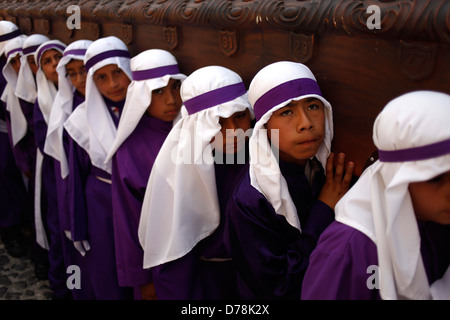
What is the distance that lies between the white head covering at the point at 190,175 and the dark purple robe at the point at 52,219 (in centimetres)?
160

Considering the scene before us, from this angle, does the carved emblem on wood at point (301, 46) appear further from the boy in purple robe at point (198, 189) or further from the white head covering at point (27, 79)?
the white head covering at point (27, 79)

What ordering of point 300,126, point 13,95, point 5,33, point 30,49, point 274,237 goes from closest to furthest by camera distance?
1. point 300,126
2. point 274,237
3. point 30,49
4. point 13,95
5. point 5,33

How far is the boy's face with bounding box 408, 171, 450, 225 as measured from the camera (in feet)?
3.89

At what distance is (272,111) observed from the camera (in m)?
1.61

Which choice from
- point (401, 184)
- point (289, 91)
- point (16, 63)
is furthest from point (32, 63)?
point (401, 184)

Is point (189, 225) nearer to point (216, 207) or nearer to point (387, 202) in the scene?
point (216, 207)

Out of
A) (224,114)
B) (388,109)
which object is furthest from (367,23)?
(224,114)

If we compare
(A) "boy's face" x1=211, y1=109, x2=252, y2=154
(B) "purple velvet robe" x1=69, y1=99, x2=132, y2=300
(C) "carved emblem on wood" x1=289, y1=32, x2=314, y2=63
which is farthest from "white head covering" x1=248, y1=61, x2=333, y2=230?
(B) "purple velvet robe" x1=69, y1=99, x2=132, y2=300

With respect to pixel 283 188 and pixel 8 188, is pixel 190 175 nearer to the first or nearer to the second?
pixel 283 188

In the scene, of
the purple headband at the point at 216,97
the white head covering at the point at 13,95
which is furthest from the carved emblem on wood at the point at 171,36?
the white head covering at the point at 13,95

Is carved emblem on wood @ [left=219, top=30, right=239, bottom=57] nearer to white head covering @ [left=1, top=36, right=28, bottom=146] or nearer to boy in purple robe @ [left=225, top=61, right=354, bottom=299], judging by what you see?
boy in purple robe @ [left=225, top=61, right=354, bottom=299]

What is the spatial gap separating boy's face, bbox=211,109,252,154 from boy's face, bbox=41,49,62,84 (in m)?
2.13

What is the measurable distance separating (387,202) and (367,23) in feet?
2.17

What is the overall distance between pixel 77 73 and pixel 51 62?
518mm
